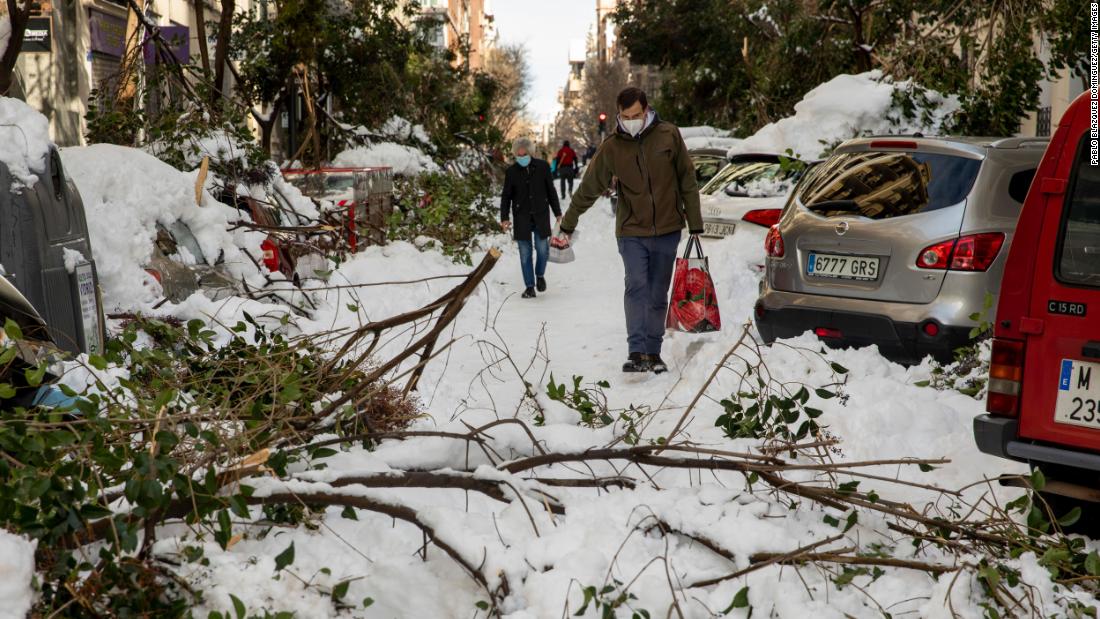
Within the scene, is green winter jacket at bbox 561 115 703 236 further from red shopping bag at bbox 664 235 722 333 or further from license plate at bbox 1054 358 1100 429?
license plate at bbox 1054 358 1100 429

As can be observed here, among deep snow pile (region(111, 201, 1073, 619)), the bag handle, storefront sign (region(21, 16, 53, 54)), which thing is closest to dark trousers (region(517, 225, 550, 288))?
the bag handle

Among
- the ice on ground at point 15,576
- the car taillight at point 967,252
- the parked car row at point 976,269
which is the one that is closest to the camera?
the ice on ground at point 15,576

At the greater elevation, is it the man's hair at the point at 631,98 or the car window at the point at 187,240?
the man's hair at the point at 631,98

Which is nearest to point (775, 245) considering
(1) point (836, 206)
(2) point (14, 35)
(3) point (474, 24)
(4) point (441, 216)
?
(1) point (836, 206)

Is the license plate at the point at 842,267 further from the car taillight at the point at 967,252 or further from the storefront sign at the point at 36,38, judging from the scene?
the storefront sign at the point at 36,38

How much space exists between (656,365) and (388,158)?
15986 millimetres

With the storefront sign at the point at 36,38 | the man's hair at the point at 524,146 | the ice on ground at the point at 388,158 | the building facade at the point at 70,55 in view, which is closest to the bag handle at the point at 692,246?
the man's hair at the point at 524,146

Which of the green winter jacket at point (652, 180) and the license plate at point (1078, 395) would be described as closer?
the license plate at point (1078, 395)

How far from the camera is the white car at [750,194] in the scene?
12048 millimetres

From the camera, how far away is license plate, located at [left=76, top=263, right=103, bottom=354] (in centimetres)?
541

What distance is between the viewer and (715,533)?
348cm

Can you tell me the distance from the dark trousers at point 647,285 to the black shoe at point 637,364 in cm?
4

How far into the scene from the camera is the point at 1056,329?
439 cm

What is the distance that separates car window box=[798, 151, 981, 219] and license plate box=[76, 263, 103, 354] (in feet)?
14.2
